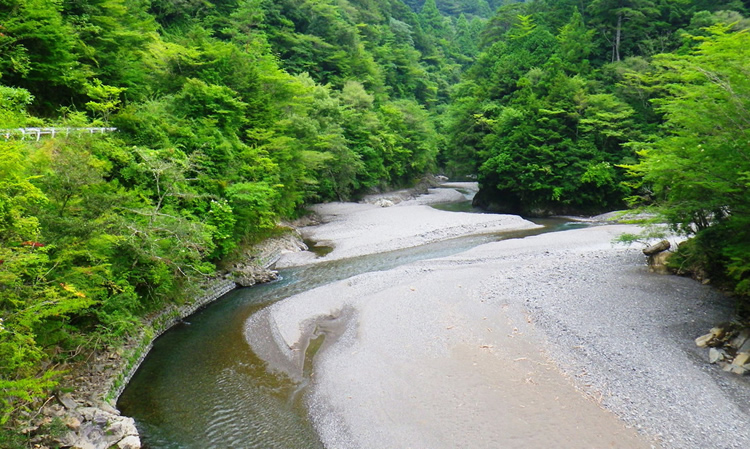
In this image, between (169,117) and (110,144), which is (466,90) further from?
(110,144)

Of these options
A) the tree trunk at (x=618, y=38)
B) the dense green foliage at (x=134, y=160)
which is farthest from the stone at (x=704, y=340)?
the tree trunk at (x=618, y=38)

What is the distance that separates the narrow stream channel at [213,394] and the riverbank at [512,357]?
52cm

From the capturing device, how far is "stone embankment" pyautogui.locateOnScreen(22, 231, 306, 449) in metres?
7.50

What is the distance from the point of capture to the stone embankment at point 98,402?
7504 mm

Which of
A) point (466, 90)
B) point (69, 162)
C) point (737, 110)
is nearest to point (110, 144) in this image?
point (69, 162)

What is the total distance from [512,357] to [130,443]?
843cm

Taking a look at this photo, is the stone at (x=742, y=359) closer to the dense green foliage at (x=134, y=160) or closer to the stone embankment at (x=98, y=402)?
the stone embankment at (x=98, y=402)

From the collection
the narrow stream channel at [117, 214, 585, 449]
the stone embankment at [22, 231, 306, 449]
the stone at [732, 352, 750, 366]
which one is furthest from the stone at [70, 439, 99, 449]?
the stone at [732, 352, 750, 366]

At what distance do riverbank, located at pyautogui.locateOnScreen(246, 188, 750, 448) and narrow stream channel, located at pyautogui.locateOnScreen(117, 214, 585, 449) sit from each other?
525mm

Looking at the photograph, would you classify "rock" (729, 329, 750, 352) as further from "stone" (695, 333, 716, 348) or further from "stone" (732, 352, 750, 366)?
"stone" (695, 333, 716, 348)

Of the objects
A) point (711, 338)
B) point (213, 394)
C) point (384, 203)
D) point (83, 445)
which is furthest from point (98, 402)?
point (384, 203)

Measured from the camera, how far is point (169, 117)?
669 inches

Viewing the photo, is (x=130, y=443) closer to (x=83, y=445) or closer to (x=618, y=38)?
(x=83, y=445)

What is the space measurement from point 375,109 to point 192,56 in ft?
88.2
